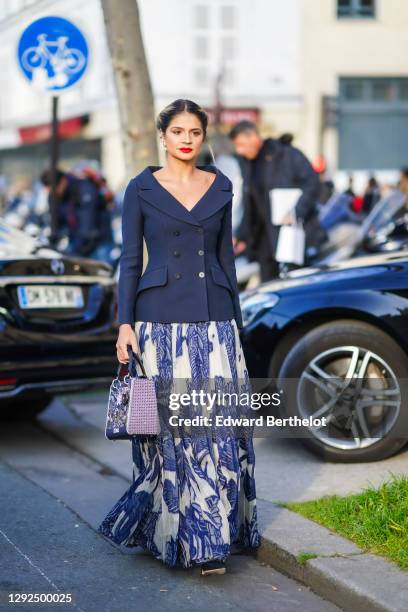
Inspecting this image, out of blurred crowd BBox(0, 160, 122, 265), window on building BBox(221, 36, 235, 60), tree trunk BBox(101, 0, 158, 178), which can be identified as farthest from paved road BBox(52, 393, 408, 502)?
window on building BBox(221, 36, 235, 60)

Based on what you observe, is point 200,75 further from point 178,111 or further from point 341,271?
point 178,111

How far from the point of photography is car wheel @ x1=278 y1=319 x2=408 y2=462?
19.7ft

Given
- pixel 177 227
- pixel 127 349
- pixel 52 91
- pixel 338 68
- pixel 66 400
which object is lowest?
pixel 66 400

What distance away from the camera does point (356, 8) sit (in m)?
33.4

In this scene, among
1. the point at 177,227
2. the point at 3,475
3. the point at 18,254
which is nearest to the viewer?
the point at 177,227

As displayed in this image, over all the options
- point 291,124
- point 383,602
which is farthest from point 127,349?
point 291,124

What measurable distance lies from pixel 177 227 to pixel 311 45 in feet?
96.3

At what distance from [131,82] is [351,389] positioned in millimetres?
3841

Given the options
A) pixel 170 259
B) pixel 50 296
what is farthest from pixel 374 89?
pixel 170 259

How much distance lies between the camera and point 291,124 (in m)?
33.0

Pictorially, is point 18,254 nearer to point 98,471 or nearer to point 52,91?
point 98,471

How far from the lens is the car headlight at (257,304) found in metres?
6.41

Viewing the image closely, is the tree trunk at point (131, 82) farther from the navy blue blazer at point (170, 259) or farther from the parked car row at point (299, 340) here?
the navy blue blazer at point (170, 259)

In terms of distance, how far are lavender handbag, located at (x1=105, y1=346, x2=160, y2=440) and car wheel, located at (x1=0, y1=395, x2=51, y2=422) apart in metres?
3.77
